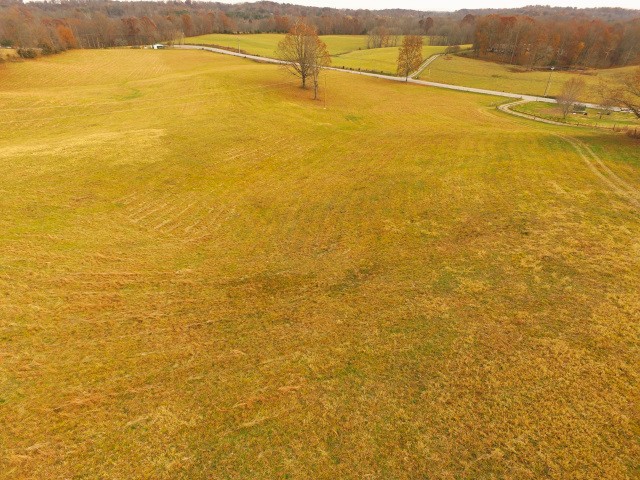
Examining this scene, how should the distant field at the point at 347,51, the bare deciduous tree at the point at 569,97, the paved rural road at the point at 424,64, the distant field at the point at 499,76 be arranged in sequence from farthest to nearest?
the distant field at the point at 347,51 → the paved rural road at the point at 424,64 → the distant field at the point at 499,76 → the bare deciduous tree at the point at 569,97

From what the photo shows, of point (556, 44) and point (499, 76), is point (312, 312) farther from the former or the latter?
point (556, 44)

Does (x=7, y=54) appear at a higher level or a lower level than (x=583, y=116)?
higher

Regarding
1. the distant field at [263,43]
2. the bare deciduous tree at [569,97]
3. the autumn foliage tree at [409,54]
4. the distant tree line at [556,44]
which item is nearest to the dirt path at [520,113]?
the bare deciduous tree at [569,97]

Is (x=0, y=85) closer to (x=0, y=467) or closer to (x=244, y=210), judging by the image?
(x=244, y=210)

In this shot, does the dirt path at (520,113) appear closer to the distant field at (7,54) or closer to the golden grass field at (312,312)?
the golden grass field at (312,312)

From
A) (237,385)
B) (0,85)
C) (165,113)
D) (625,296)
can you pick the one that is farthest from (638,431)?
(0,85)

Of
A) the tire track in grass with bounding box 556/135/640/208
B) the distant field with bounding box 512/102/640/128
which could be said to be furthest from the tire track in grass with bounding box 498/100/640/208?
the distant field with bounding box 512/102/640/128

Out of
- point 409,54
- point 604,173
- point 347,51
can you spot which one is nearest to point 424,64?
point 409,54
